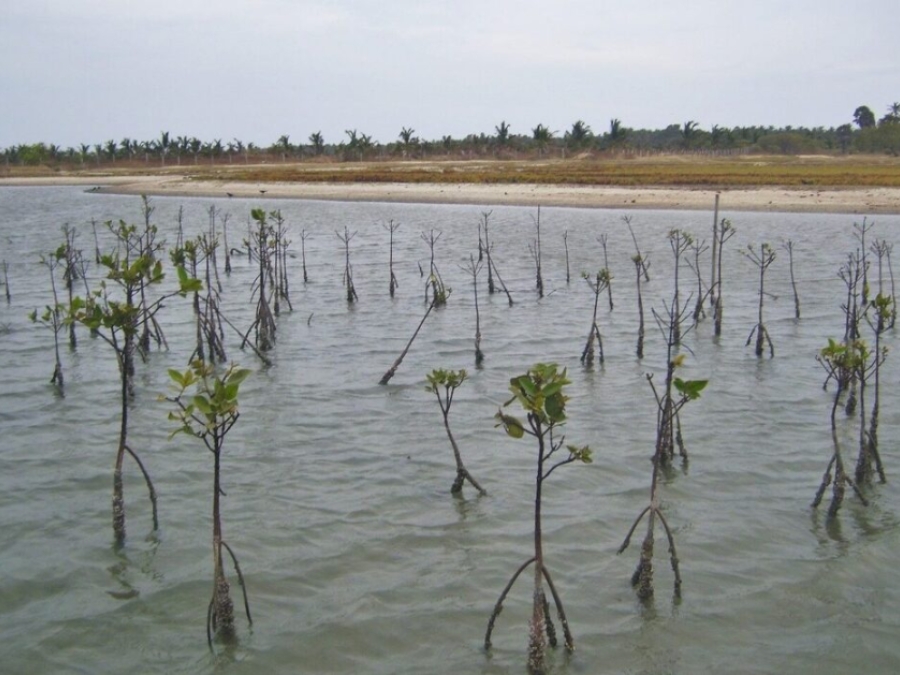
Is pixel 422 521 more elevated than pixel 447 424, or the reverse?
pixel 447 424

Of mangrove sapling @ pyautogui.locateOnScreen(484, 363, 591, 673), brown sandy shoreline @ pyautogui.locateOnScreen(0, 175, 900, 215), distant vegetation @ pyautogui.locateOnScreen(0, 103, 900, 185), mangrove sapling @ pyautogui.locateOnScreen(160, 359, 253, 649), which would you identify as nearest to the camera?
mangrove sapling @ pyautogui.locateOnScreen(484, 363, 591, 673)

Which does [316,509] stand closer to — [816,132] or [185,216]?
[185,216]

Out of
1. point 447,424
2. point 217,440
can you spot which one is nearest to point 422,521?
point 447,424

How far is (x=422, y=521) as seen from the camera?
7848mm

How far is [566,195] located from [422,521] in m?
39.8

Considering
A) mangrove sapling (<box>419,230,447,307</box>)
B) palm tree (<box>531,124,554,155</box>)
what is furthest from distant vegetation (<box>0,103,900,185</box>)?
mangrove sapling (<box>419,230,447,307</box>)

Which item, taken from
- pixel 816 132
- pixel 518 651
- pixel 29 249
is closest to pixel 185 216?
pixel 29 249

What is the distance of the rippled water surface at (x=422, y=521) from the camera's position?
599cm

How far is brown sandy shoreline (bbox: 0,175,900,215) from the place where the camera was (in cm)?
3978

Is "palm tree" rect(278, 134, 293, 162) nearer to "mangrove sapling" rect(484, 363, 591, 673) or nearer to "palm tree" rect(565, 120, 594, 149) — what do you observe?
"palm tree" rect(565, 120, 594, 149)

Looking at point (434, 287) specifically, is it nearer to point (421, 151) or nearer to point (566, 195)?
point (566, 195)

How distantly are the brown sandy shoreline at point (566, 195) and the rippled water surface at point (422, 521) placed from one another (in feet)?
84.2

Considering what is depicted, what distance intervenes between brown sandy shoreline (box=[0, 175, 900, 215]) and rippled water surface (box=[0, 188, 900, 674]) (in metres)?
25.7

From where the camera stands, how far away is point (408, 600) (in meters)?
6.52
